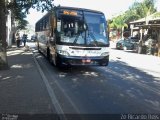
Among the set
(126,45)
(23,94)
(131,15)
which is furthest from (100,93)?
(131,15)

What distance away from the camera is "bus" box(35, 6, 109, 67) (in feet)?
52.1

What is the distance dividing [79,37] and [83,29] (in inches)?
17.7

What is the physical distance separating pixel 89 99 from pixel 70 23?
6744 millimetres

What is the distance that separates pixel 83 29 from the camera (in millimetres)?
16141

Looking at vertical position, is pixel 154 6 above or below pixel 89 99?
above

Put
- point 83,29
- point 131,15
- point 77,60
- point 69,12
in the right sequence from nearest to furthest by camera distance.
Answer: point 77,60 → point 83,29 → point 69,12 → point 131,15

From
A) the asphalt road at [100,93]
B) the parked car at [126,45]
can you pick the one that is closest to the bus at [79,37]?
the asphalt road at [100,93]

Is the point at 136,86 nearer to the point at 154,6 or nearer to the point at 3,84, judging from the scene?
the point at 3,84

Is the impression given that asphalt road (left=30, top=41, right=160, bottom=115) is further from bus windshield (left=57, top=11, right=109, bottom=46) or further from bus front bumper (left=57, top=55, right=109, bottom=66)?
bus windshield (left=57, top=11, right=109, bottom=46)

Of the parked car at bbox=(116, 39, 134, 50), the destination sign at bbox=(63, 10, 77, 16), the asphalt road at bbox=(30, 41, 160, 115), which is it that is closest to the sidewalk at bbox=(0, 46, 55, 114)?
the asphalt road at bbox=(30, 41, 160, 115)

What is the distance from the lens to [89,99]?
10.1 m

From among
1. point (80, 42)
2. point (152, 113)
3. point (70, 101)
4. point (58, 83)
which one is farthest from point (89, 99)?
point (80, 42)

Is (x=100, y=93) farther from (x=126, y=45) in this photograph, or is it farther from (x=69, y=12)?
(x=126, y=45)

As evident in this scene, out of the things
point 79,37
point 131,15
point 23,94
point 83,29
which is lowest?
point 23,94
